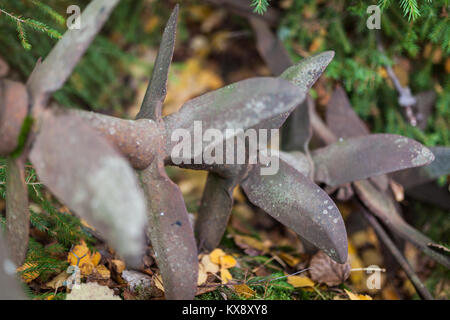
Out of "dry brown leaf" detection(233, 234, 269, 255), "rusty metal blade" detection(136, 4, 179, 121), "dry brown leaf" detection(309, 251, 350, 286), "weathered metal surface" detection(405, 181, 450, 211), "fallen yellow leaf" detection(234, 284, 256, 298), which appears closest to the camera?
"rusty metal blade" detection(136, 4, 179, 121)

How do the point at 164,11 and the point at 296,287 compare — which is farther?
the point at 164,11

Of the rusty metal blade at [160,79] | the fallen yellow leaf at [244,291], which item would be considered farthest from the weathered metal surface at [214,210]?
the rusty metal blade at [160,79]

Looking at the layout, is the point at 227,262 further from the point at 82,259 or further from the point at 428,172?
the point at 428,172

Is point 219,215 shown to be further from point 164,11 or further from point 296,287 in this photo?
point 164,11

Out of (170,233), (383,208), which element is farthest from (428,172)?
(170,233)

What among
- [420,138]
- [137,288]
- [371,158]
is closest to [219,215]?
[137,288]

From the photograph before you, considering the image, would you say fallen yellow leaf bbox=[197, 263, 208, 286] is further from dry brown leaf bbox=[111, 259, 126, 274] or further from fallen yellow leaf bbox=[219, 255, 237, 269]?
dry brown leaf bbox=[111, 259, 126, 274]

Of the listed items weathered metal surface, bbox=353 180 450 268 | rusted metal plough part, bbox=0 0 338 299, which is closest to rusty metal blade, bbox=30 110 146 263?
rusted metal plough part, bbox=0 0 338 299
